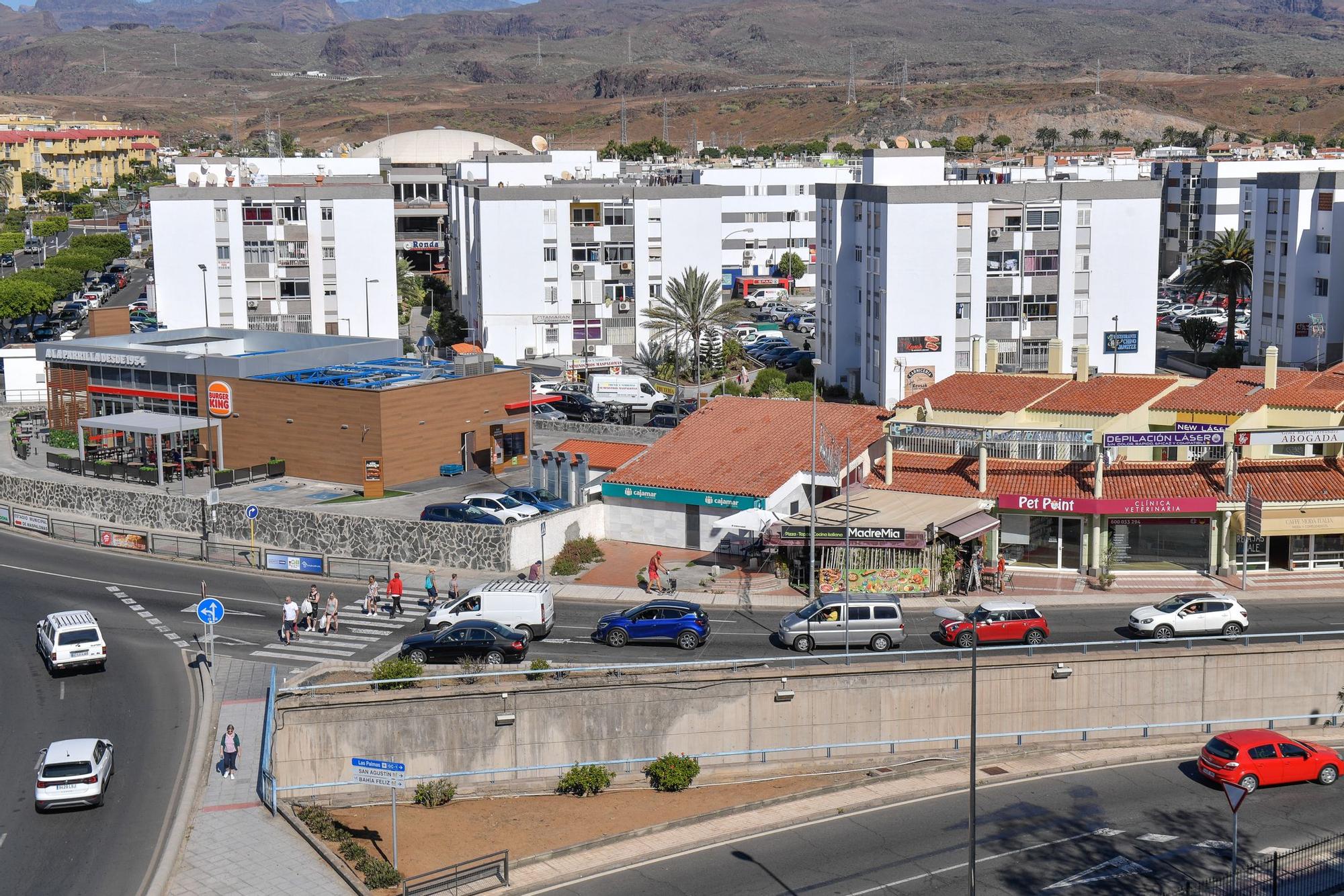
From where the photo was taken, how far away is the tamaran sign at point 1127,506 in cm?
5138

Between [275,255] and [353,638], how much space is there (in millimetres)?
60560

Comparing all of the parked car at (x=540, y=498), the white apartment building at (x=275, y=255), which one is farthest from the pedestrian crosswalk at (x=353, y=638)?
the white apartment building at (x=275, y=255)

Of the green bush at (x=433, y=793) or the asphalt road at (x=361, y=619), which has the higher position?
the asphalt road at (x=361, y=619)

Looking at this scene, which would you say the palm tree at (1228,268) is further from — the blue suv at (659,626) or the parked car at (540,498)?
the blue suv at (659,626)

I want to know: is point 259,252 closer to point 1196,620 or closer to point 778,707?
point 778,707

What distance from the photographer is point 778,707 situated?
40.5 metres

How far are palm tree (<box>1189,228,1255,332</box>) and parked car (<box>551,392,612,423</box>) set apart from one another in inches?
1665

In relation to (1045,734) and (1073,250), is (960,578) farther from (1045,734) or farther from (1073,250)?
(1073,250)

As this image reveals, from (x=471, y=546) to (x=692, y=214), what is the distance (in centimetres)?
5350

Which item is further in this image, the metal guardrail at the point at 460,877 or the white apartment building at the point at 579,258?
the white apartment building at the point at 579,258

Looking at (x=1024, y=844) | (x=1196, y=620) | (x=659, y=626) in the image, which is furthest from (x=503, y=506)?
(x=1024, y=844)

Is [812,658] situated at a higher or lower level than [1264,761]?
higher

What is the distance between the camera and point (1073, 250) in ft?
282

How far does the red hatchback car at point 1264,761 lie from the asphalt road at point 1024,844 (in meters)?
0.37
